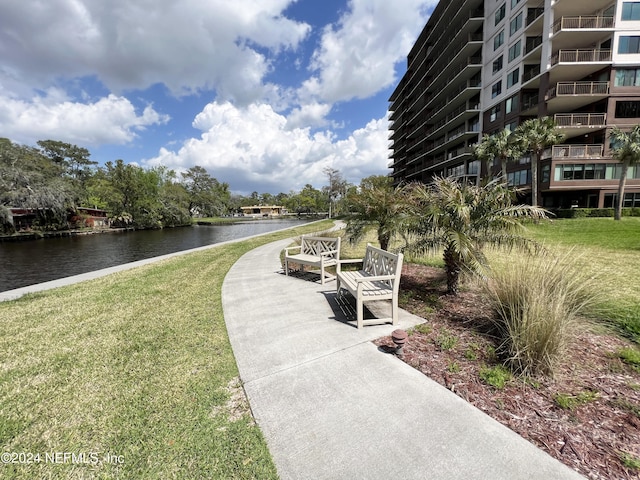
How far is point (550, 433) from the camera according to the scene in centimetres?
206

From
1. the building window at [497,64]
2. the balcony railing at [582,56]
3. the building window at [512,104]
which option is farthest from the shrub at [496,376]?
the building window at [497,64]

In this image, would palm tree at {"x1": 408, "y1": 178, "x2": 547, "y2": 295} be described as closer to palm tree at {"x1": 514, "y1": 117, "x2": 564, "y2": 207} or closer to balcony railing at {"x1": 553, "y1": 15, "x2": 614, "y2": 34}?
palm tree at {"x1": 514, "y1": 117, "x2": 564, "y2": 207}

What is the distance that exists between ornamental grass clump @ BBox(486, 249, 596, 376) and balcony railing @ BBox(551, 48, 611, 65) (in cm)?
2826

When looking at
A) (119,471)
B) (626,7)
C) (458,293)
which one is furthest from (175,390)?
(626,7)

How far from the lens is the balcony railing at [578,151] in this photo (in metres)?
21.7

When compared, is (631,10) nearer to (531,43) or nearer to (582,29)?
(582,29)

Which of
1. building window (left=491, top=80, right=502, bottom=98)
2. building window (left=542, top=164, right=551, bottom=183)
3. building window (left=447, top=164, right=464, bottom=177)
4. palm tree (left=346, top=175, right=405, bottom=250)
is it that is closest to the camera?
palm tree (left=346, top=175, right=405, bottom=250)

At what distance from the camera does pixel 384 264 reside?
15.1 feet

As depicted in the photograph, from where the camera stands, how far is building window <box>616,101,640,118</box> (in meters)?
21.4

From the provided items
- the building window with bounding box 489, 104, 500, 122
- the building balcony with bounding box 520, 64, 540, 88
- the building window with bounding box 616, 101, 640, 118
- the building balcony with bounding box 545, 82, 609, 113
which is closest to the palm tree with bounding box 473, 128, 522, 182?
the building balcony with bounding box 545, 82, 609, 113

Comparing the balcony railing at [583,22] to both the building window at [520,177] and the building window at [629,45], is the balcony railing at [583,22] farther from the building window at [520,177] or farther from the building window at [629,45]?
the building window at [520,177]

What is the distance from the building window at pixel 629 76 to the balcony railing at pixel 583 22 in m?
3.59

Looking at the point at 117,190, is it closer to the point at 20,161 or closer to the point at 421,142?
the point at 20,161

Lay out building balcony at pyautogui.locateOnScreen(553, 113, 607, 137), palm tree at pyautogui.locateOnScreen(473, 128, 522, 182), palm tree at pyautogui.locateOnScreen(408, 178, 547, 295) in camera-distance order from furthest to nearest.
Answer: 1. palm tree at pyautogui.locateOnScreen(473, 128, 522, 182)
2. building balcony at pyautogui.locateOnScreen(553, 113, 607, 137)
3. palm tree at pyautogui.locateOnScreen(408, 178, 547, 295)
